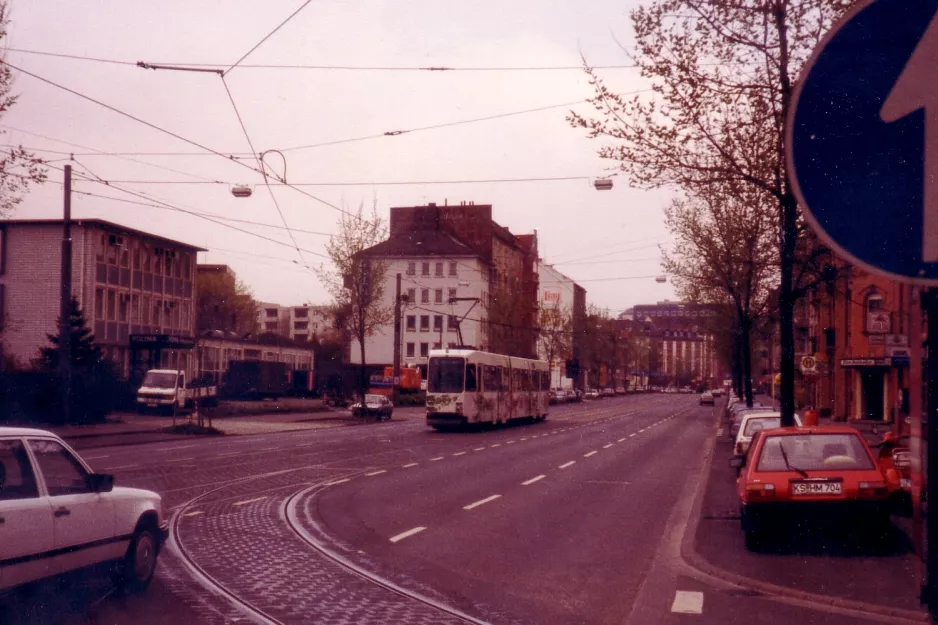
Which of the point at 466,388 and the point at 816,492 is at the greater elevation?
the point at 466,388

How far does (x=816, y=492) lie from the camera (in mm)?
11898

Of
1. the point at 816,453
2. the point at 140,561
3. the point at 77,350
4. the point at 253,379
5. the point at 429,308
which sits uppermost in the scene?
the point at 429,308

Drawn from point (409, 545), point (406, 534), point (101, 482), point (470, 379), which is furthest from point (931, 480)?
point (470, 379)

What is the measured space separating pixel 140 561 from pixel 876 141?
765cm

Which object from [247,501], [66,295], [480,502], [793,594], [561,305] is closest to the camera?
[793,594]

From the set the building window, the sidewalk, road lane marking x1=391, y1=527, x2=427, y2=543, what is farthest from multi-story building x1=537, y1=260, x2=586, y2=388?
the sidewalk

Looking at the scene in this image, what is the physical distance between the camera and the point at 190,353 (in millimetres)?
68500

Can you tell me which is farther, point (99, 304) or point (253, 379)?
point (253, 379)

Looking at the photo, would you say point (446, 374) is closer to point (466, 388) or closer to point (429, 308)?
point (466, 388)

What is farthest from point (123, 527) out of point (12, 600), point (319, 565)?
point (319, 565)

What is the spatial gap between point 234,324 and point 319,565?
331 ft

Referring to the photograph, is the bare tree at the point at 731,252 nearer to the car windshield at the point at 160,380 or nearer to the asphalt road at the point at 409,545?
the asphalt road at the point at 409,545

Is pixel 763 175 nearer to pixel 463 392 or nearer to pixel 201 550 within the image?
pixel 201 550

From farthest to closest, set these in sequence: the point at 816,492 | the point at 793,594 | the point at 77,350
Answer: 1. the point at 77,350
2. the point at 816,492
3. the point at 793,594
